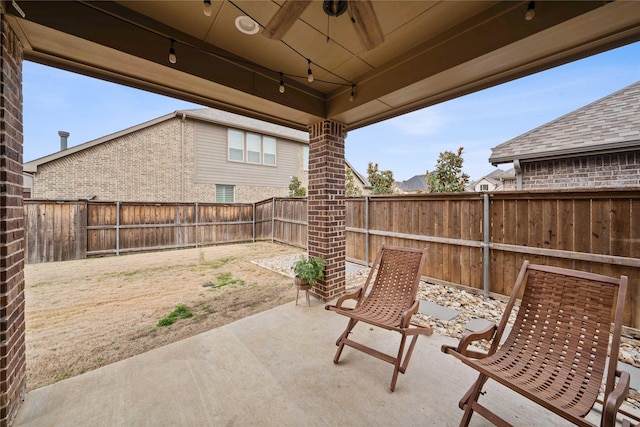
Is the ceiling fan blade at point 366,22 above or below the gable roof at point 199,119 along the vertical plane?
below

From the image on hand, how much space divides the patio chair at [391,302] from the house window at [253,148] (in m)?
10.4

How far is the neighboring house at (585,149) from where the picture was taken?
4.37m

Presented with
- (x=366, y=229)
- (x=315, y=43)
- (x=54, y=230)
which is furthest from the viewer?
(x=54, y=230)

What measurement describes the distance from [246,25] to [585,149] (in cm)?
615

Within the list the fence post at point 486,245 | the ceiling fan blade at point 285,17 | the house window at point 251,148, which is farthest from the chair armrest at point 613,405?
the house window at point 251,148

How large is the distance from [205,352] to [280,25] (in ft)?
9.11

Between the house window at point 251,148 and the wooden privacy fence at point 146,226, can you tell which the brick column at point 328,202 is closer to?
the wooden privacy fence at point 146,226

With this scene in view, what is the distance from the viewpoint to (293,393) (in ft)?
6.09

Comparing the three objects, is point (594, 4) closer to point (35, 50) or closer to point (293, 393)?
point (293, 393)

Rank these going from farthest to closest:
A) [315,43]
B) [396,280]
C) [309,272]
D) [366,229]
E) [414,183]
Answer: [414,183] → [366,229] → [309,272] → [396,280] → [315,43]

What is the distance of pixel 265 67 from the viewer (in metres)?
2.68

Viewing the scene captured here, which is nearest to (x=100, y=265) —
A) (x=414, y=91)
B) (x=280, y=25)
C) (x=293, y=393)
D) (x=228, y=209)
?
(x=228, y=209)

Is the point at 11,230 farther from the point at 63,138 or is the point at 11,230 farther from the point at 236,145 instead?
the point at 63,138

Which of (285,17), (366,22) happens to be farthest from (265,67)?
(366,22)
